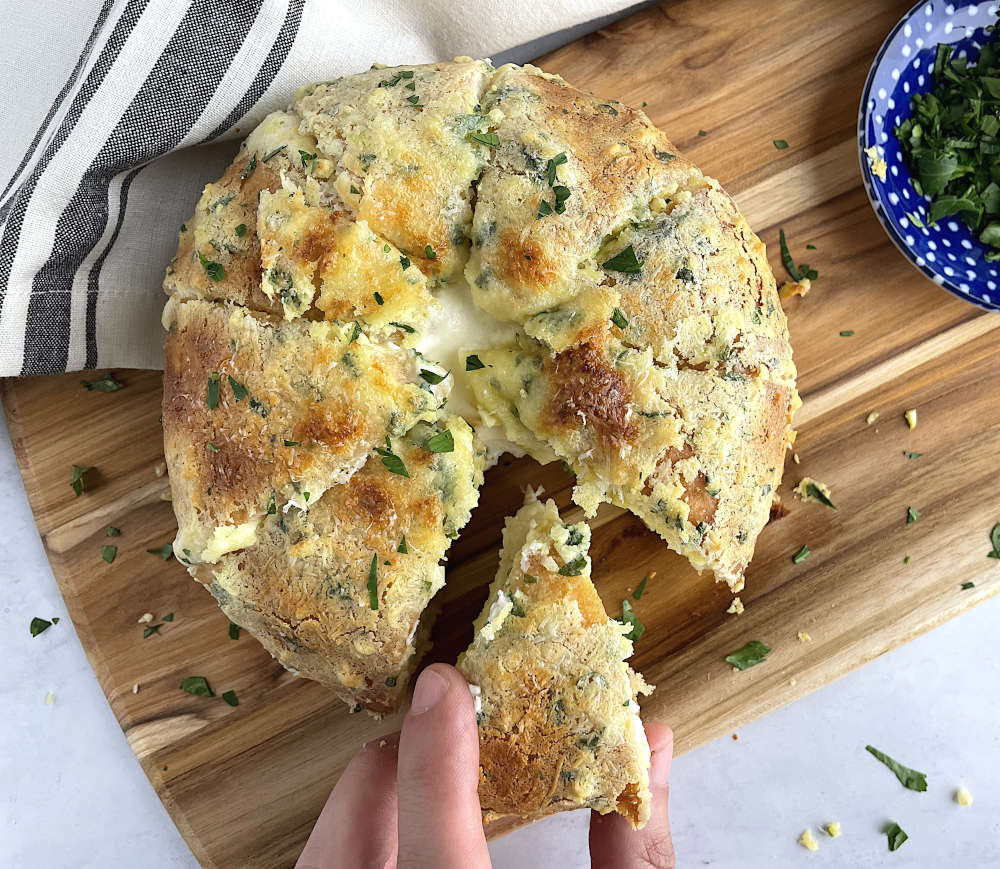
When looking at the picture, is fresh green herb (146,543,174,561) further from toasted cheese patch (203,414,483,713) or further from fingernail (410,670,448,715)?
fingernail (410,670,448,715)

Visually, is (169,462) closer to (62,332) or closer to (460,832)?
(62,332)

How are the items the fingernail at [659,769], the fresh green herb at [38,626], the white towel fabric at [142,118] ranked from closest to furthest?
1. the white towel fabric at [142,118]
2. the fingernail at [659,769]
3. the fresh green herb at [38,626]

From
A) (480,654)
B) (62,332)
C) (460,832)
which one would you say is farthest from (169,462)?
(460,832)

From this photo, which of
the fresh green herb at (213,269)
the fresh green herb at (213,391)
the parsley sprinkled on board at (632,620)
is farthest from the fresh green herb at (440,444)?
the parsley sprinkled on board at (632,620)

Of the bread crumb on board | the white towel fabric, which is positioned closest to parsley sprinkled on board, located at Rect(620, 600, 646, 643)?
the bread crumb on board

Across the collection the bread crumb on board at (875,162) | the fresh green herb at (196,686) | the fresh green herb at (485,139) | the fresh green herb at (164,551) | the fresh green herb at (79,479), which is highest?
the fresh green herb at (485,139)

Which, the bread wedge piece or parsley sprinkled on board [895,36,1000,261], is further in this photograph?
parsley sprinkled on board [895,36,1000,261]

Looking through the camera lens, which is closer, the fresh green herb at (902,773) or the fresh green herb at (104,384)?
the fresh green herb at (104,384)

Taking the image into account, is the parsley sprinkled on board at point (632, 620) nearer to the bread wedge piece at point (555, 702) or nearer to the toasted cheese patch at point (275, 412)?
the bread wedge piece at point (555, 702)
